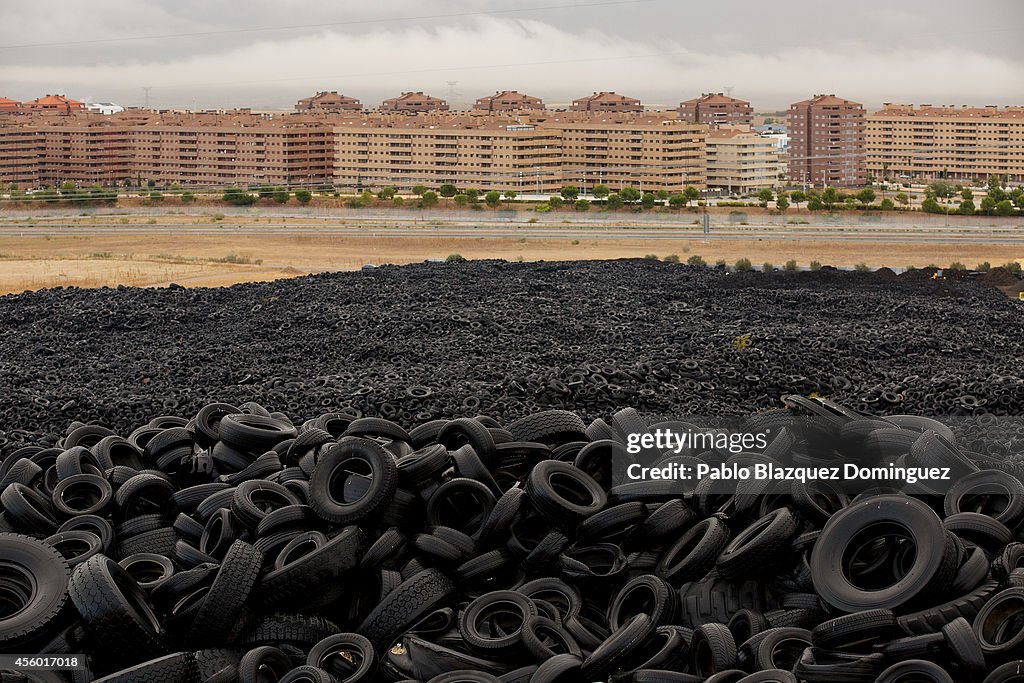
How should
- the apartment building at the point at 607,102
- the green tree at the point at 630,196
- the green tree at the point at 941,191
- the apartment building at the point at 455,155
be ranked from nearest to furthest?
the green tree at the point at 630,196
the green tree at the point at 941,191
the apartment building at the point at 455,155
the apartment building at the point at 607,102

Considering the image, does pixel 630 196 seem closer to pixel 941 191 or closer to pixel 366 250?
Answer: pixel 366 250

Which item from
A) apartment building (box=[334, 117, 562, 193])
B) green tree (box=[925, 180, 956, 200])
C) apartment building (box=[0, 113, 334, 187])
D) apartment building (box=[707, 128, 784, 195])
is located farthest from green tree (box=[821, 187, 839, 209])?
apartment building (box=[0, 113, 334, 187])

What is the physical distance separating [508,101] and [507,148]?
1592 inches

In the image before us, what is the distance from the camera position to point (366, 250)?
142 ft

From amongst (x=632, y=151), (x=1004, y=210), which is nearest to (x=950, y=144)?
(x=632, y=151)

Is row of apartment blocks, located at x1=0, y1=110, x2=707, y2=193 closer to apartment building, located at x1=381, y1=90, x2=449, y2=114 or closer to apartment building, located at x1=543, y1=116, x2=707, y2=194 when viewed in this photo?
apartment building, located at x1=543, y1=116, x2=707, y2=194

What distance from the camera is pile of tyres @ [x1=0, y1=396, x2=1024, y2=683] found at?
593 centimetres

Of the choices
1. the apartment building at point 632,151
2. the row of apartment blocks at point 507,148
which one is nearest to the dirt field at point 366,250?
the row of apartment blocks at point 507,148

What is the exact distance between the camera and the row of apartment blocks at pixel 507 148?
69.0 m

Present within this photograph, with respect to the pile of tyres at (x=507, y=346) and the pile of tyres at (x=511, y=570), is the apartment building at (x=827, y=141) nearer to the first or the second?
the pile of tyres at (x=507, y=346)

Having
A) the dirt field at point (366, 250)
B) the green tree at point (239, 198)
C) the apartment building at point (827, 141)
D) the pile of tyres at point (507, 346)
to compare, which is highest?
the apartment building at point (827, 141)

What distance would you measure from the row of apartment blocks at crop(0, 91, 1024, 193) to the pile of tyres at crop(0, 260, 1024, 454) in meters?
45.2

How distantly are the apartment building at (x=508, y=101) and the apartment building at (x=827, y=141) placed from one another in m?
23.6

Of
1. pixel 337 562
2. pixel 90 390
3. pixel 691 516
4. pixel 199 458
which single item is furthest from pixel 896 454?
pixel 90 390
